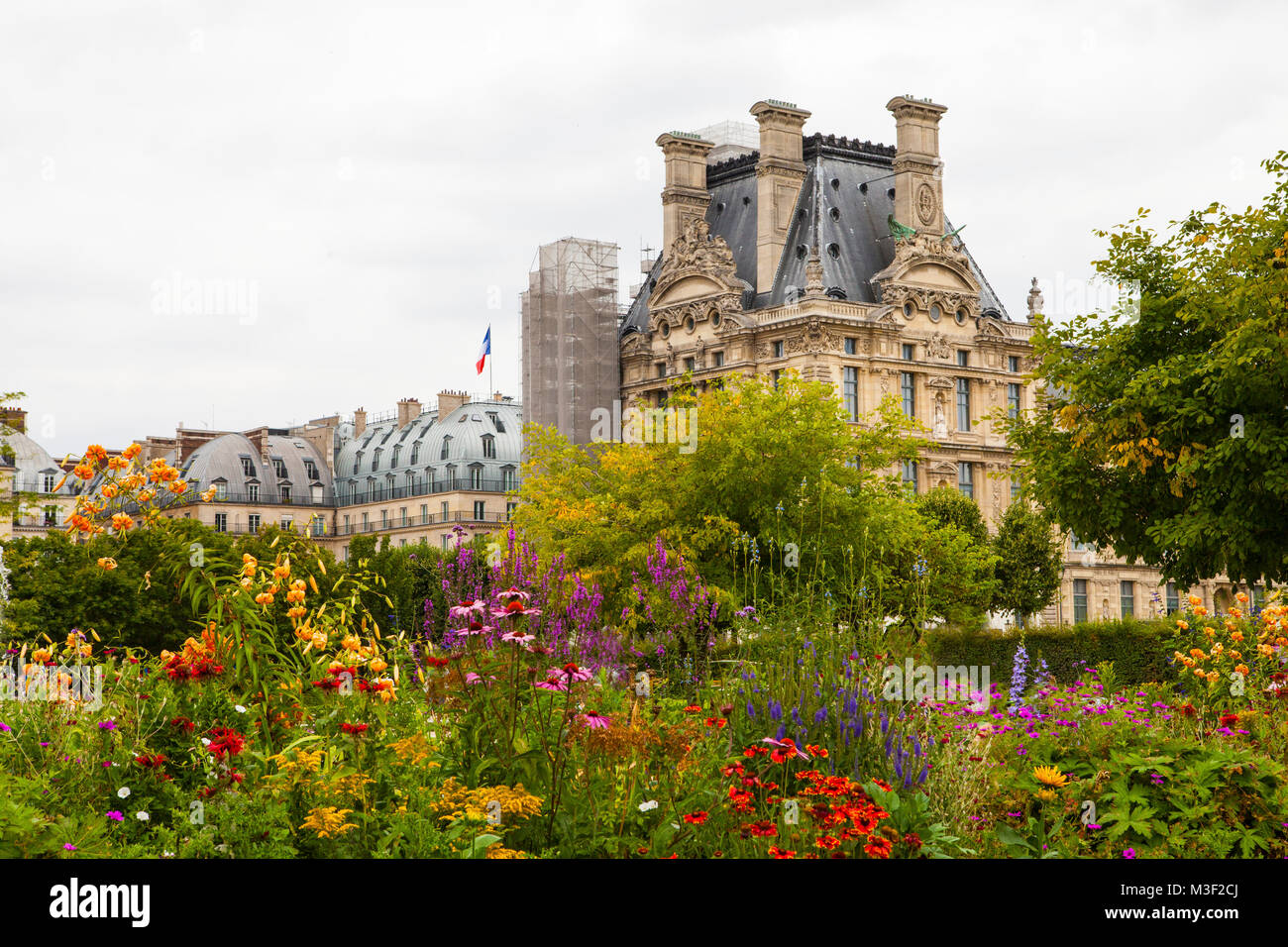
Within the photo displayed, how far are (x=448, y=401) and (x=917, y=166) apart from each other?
4225cm

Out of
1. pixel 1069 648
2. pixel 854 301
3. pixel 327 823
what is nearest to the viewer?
pixel 327 823

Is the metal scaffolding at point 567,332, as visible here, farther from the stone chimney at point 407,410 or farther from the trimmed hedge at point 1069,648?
the trimmed hedge at point 1069,648

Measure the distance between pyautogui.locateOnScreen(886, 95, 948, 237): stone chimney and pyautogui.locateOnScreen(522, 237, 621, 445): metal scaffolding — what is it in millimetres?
14661

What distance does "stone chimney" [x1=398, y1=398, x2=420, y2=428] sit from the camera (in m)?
113

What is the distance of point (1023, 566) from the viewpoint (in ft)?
213

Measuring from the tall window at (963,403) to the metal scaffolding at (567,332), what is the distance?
17.2m

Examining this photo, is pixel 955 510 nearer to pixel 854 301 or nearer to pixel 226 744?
pixel 854 301

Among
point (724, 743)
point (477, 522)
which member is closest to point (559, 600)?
point (724, 743)

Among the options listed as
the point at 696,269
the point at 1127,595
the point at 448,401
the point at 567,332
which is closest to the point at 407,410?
the point at 448,401

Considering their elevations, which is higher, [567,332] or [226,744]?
[567,332]

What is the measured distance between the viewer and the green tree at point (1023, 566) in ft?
210

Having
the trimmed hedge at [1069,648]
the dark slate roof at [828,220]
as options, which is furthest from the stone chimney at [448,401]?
the trimmed hedge at [1069,648]

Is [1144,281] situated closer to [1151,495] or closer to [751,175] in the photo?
[1151,495]

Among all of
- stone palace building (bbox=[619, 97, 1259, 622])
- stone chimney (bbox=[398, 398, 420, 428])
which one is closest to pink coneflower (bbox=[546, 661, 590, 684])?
stone palace building (bbox=[619, 97, 1259, 622])
